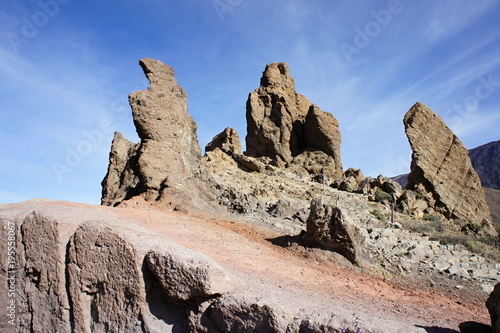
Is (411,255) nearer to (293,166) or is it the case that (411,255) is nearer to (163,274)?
(163,274)

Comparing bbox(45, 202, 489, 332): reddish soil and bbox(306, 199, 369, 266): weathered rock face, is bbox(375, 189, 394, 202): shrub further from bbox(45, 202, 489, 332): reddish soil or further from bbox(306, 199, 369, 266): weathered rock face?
bbox(306, 199, 369, 266): weathered rock face

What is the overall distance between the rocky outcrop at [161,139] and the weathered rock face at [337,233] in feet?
14.2

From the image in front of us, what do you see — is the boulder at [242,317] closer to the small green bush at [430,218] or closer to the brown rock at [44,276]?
the brown rock at [44,276]

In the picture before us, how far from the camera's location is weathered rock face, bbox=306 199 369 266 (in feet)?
21.9

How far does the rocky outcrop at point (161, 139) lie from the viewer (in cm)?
994

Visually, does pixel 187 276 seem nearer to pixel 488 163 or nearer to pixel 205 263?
pixel 205 263

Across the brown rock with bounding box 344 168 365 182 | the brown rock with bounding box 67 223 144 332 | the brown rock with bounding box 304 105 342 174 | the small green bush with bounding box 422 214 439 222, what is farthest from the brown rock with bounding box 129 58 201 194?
the brown rock with bounding box 304 105 342 174

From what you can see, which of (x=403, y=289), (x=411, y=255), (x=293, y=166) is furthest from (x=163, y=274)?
(x=293, y=166)

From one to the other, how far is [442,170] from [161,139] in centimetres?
2013

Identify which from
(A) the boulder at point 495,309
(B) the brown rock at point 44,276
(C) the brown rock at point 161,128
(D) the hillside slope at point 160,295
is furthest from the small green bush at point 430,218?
(B) the brown rock at point 44,276

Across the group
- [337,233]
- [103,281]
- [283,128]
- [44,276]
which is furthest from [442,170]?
[44,276]

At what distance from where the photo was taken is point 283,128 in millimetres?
32125

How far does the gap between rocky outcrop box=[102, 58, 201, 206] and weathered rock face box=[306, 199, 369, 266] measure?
14.2 feet

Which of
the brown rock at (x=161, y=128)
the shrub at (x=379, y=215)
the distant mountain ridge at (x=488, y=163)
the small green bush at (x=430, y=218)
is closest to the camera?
the brown rock at (x=161, y=128)
